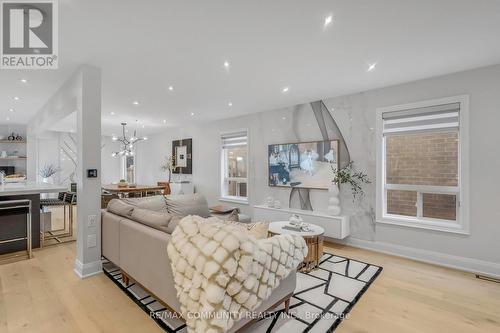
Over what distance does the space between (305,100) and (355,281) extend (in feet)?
10.2

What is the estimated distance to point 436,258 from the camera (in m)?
3.27

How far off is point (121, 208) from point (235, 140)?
11.6ft

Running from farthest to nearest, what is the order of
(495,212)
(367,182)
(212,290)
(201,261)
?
(367,182) < (495,212) < (201,261) < (212,290)

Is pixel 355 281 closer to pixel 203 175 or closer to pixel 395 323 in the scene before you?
pixel 395 323

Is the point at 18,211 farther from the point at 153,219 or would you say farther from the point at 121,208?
the point at 153,219

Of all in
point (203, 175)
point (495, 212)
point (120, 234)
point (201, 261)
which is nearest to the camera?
point (201, 261)

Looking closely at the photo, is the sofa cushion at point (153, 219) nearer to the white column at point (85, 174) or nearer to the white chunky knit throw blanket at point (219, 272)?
the white chunky knit throw blanket at point (219, 272)

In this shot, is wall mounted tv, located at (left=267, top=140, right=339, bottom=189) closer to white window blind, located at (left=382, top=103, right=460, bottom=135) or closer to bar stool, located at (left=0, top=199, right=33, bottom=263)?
white window blind, located at (left=382, top=103, right=460, bottom=135)

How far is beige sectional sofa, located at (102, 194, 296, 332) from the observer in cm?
197

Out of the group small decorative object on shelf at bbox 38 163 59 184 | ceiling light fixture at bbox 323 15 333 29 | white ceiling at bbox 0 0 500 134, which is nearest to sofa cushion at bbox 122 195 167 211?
white ceiling at bbox 0 0 500 134

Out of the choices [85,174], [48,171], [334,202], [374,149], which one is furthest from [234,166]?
[48,171]

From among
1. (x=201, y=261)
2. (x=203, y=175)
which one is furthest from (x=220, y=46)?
(x=203, y=175)

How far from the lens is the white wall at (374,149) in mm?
2936

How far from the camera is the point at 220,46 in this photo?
2494 millimetres
